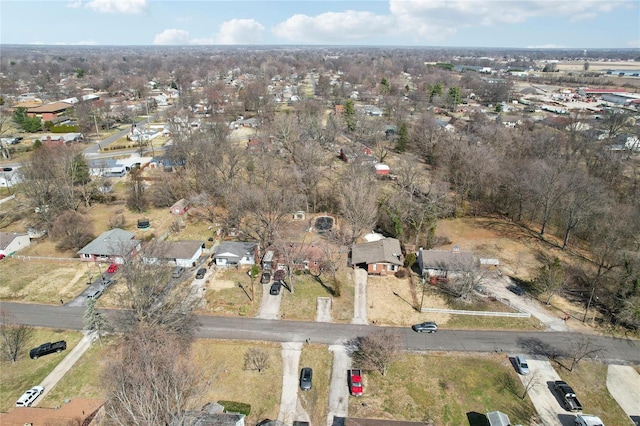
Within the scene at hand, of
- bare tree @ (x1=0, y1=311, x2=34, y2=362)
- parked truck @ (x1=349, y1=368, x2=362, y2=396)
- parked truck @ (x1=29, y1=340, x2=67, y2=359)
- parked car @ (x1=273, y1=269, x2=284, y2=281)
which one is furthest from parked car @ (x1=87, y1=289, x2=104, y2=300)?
parked truck @ (x1=349, y1=368, x2=362, y2=396)

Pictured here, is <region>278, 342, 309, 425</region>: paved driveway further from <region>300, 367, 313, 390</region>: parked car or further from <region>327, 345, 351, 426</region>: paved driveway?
<region>327, 345, 351, 426</region>: paved driveway

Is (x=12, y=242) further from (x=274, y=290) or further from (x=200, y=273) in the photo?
(x=274, y=290)

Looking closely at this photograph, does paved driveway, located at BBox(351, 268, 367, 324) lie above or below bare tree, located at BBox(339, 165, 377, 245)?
below

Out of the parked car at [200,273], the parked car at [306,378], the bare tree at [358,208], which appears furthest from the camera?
the bare tree at [358,208]

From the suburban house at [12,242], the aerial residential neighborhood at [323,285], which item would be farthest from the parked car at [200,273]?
the suburban house at [12,242]

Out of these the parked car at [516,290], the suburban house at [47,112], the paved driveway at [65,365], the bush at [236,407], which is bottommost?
the bush at [236,407]

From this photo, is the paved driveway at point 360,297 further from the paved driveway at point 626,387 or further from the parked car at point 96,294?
the parked car at point 96,294

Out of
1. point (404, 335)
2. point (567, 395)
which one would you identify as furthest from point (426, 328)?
point (567, 395)
